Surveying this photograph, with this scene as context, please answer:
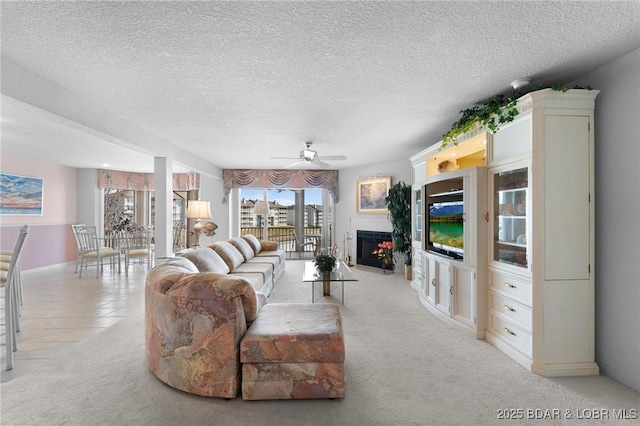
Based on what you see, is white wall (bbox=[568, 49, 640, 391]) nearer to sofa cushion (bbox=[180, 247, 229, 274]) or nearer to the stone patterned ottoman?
the stone patterned ottoman

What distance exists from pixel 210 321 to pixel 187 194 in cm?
757

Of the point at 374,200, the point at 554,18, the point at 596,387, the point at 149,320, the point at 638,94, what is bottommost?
the point at 596,387

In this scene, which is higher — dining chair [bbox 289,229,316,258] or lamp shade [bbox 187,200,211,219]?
lamp shade [bbox 187,200,211,219]

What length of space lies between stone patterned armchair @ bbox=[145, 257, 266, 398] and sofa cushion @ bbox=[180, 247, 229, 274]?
4.38 feet

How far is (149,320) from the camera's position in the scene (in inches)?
88.1

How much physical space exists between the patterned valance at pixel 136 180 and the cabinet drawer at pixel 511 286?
278 inches

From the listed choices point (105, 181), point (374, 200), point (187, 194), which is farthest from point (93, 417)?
point (187, 194)

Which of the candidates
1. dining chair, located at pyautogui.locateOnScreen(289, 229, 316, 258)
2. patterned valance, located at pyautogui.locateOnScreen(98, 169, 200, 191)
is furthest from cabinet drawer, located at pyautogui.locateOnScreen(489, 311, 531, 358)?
patterned valance, located at pyautogui.locateOnScreen(98, 169, 200, 191)

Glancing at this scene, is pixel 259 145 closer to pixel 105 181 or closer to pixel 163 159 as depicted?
pixel 163 159

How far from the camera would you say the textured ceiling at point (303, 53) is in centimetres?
164

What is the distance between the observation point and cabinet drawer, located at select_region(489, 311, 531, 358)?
95.2 inches

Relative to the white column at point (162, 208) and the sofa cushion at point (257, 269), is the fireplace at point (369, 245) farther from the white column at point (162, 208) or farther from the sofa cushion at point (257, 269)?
the white column at point (162, 208)

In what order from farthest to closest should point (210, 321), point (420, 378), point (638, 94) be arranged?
point (420, 378) < point (638, 94) < point (210, 321)

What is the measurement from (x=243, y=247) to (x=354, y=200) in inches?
124
